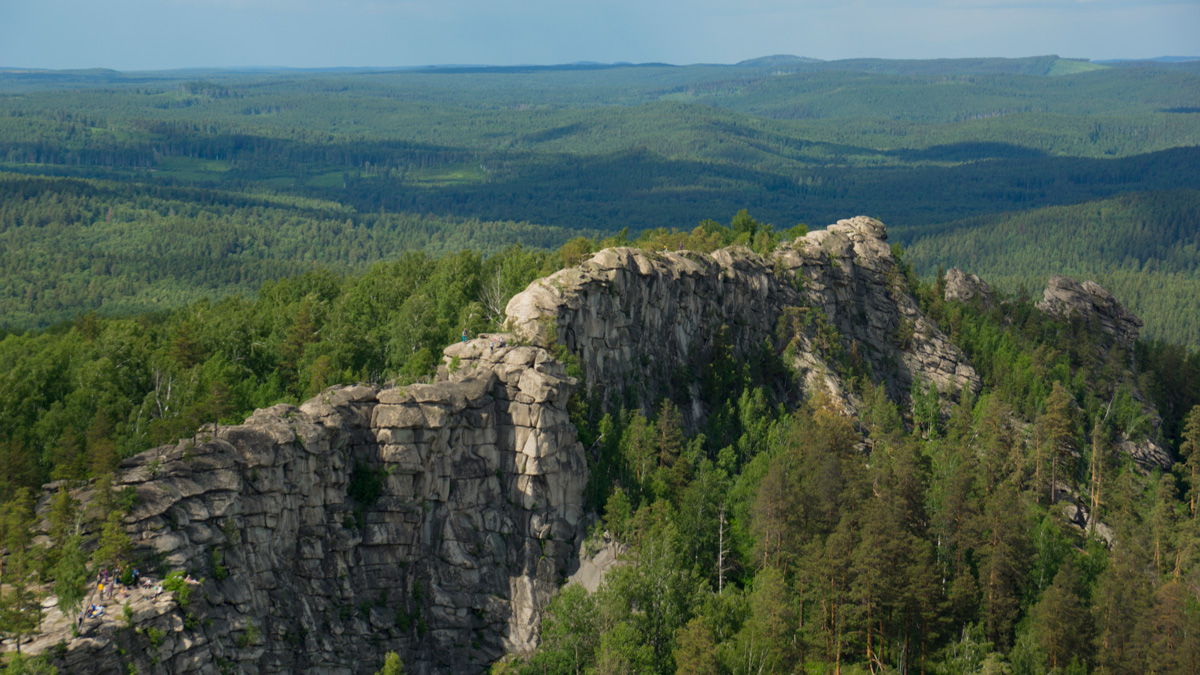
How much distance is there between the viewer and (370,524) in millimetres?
62281

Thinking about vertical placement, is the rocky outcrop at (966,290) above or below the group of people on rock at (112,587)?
below

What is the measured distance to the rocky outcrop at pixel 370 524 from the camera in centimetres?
5362

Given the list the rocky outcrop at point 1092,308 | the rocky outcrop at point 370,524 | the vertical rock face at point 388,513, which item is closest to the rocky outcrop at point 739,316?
the vertical rock face at point 388,513

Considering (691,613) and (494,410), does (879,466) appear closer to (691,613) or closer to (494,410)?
(691,613)

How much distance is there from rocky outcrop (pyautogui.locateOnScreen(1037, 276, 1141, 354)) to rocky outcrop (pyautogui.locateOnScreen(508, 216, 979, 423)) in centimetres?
2642

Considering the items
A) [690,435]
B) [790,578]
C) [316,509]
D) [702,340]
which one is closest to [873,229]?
[702,340]

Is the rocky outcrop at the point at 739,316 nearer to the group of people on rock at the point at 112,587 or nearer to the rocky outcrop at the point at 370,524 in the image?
the rocky outcrop at the point at 370,524

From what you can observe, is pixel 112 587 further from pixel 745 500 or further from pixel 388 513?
pixel 745 500

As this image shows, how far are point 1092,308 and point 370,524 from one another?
10081 cm

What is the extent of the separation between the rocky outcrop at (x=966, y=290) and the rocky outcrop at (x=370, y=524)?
74.0 meters

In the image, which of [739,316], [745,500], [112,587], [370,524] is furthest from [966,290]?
[112,587]

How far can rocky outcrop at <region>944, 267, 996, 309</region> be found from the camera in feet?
426

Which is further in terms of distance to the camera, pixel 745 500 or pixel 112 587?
pixel 745 500

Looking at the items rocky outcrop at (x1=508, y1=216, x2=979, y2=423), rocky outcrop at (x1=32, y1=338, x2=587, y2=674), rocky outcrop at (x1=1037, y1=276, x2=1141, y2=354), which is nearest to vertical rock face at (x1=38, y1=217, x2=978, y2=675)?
rocky outcrop at (x1=32, y1=338, x2=587, y2=674)
